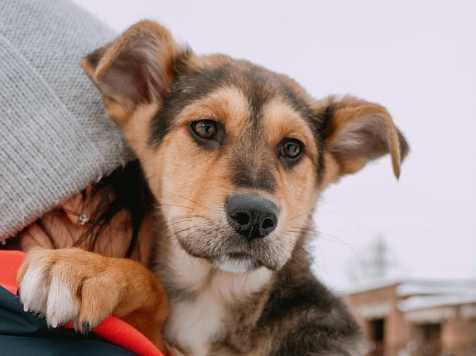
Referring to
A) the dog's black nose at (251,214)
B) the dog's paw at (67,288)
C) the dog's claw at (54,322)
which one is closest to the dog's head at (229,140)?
the dog's black nose at (251,214)

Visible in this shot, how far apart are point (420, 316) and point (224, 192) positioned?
18217 millimetres

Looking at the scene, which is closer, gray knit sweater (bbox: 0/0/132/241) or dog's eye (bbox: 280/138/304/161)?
gray knit sweater (bbox: 0/0/132/241)

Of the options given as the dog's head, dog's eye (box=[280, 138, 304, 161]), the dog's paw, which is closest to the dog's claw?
the dog's paw

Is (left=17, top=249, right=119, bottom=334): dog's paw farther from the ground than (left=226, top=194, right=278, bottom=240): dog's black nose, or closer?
closer

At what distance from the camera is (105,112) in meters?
3.42

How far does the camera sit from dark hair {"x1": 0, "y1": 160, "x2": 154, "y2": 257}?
315 centimetres

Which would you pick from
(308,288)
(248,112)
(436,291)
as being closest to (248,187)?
(248,112)

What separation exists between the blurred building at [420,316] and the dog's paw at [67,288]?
37.8 feet

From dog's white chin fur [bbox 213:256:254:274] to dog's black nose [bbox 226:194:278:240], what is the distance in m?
0.16

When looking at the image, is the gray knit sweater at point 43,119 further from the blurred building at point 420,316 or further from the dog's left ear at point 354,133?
the blurred building at point 420,316

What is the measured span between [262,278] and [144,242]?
2.50 feet

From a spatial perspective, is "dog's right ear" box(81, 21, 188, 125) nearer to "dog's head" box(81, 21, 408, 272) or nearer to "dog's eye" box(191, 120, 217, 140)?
"dog's head" box(81, 21, 408, 272)

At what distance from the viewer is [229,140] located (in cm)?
330

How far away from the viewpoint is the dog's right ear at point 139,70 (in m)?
3.44
